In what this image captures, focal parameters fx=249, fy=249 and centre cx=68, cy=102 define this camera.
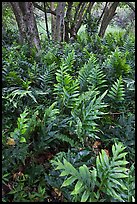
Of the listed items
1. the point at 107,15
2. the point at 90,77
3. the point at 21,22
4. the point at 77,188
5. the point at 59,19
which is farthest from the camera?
the point at 107,15

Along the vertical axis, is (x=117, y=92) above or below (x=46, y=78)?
below

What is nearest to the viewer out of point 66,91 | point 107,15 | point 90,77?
point 66,91

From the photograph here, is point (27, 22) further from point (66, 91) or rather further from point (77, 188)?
point (77, 188)

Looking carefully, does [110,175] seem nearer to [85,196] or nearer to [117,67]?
[85,196]

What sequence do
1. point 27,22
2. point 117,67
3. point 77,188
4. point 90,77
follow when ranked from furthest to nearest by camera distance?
point 27,22
point 117,67
point 90,77
point 77,188

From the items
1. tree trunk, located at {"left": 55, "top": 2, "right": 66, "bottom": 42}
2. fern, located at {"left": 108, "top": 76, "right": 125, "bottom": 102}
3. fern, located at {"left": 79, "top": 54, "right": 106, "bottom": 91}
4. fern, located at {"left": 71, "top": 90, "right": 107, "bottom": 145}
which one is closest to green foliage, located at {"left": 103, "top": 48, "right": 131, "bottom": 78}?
fern, located at {"left": 79, "top": 54, "right": 106, "bottom": 91}

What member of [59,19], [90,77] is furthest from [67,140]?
[59,19]

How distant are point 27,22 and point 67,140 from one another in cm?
231

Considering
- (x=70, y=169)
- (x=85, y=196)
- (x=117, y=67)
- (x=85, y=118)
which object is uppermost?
(x=117, y=67)

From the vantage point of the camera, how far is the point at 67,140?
1.63 meters

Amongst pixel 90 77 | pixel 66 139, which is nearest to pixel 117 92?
pixel 90 77

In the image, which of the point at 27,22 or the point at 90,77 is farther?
the point at 27,22

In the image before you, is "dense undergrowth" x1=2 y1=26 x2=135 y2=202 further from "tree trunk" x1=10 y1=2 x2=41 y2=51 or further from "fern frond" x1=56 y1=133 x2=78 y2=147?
"tree trunk" x1=10 y1=2 x2=41 y2=51

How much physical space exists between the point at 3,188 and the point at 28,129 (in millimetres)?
380
